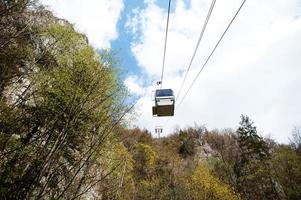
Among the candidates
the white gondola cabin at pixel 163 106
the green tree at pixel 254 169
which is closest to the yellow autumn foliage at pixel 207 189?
the green tree at pixel 254 169

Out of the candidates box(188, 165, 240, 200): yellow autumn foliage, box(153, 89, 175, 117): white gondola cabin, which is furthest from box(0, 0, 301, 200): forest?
box(153, 89, 175, 117): white gondola cabin

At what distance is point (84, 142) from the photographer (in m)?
17.3

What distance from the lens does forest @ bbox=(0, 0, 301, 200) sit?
21.3 feet

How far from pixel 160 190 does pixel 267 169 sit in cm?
1309

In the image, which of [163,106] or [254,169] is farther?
[254,169]

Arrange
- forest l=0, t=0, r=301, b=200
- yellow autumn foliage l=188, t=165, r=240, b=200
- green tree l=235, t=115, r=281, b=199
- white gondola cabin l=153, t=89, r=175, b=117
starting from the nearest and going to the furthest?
forest l=0, t=0, r=301, b=200 → white gondola cabin l=153, t=89, r=175, b=117 → yellow autumn foliage l=188, t=165, r=240, b=200 → green tree l=235, t=115, r=281, b=199

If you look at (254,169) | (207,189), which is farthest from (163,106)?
(254,169)

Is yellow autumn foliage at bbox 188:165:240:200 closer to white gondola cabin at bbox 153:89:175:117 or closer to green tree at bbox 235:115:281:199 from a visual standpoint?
green tree at bbox 235:115:281:199

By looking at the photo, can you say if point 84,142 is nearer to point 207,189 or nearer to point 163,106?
point 163,106

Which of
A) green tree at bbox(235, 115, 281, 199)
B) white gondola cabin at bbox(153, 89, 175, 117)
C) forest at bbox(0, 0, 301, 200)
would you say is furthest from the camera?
green tree at bbox(235, 115, 281, 199)

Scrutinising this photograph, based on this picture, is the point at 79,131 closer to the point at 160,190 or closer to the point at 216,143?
the point at 160,190

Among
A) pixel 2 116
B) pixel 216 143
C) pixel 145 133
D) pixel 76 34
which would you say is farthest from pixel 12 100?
pixel 216 143

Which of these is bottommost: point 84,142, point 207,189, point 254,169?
point 84,142

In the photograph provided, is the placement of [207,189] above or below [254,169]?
below
